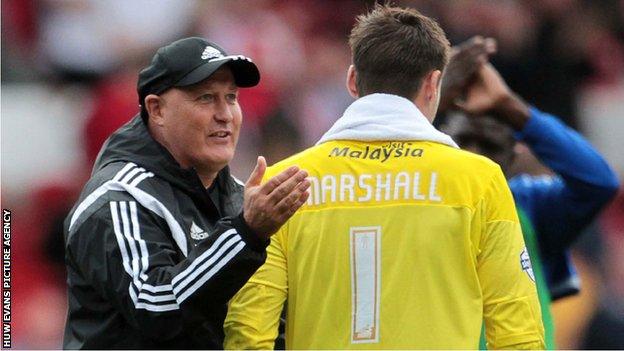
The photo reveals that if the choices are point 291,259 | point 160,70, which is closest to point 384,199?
point 291,259

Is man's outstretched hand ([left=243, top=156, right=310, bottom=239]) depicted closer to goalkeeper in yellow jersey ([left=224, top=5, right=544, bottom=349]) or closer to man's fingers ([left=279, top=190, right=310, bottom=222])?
man's fingers ([left=279, top=190, right=310, bottom=222])

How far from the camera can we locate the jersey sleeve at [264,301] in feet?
12.3

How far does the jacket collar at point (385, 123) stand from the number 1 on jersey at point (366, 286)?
11.6 inches

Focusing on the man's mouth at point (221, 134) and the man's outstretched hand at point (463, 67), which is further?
the man's outstretched hand at point (463, 67)

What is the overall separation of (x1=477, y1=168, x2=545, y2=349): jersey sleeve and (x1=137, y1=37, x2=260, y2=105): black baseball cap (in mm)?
907

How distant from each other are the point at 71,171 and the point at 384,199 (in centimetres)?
504

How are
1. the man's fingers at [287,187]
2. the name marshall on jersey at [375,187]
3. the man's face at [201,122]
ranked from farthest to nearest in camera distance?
the man's face at [201,122], the name marshall on jersey at [375,187], the man's fingers at [287,187]

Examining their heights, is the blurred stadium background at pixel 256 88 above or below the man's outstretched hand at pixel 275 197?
above

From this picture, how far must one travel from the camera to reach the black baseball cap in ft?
13.2

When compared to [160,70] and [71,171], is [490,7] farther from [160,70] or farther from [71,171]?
[160,70]

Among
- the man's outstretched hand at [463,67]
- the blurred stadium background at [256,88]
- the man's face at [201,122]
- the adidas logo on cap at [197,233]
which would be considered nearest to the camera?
the adidas logo on cap at [197,233]

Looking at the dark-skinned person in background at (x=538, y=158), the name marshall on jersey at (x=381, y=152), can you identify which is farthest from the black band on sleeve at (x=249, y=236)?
the dark-skinned person in background at (x=538, y=158)

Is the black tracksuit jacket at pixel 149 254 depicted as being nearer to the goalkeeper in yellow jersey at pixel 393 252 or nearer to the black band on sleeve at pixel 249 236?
the black band on sleeve at pixel 249 236

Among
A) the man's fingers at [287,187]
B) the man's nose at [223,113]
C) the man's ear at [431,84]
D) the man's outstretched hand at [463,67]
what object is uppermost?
the man's outstretched hand at [463,67]
